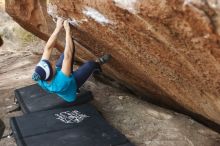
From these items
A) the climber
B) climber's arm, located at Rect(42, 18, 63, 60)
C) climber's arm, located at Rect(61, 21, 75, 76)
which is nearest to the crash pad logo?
the climber

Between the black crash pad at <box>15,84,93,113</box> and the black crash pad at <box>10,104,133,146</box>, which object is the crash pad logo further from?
the black crash pad at <box>15,84,93,113</box>

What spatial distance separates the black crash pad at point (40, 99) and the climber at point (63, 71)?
24 centimetres

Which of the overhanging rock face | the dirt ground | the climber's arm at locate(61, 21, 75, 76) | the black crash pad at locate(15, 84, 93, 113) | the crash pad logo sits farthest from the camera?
the black crash pad at locate(15, 84, 93, 113)

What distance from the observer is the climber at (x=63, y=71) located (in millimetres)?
4918

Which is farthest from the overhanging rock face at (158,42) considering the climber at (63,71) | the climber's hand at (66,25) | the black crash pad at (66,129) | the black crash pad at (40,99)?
the black crash pad at (66,129)

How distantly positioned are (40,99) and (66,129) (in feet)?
3.59

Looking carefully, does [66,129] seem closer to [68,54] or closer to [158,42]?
[68,54]

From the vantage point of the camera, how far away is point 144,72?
16.0ft

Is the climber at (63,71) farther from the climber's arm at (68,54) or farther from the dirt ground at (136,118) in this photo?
the dirt ground at (136,118)

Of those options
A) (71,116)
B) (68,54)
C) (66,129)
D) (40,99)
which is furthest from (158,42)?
(40,99)

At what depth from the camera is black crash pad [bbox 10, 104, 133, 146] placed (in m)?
4.48

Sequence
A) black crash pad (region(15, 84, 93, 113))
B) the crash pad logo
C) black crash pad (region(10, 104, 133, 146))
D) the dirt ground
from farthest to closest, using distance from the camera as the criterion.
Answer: black crash pad (region(15, 84, 93, 113)), the crash pad logo, the dirt ground, black crash pad (region(10, 104, 133, 146))

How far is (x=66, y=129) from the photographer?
4.80m

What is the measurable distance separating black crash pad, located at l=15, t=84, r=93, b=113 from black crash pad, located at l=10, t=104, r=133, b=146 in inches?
6.6
